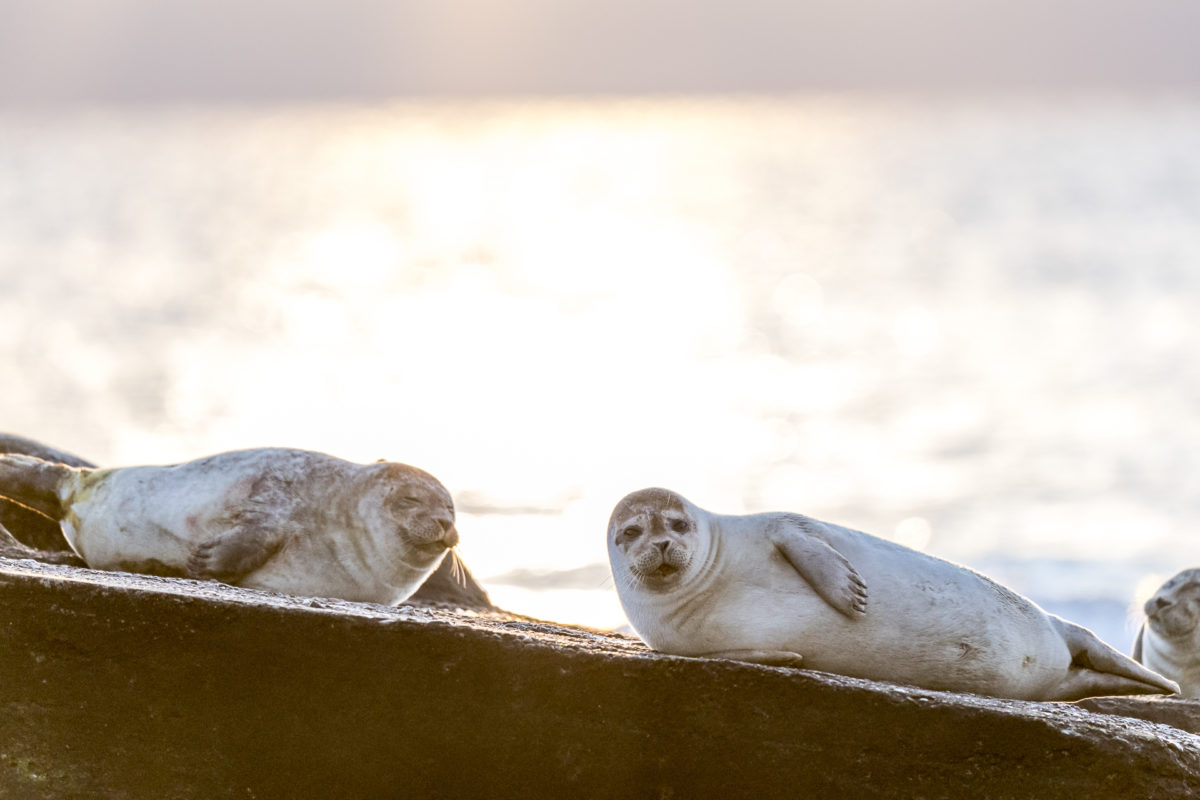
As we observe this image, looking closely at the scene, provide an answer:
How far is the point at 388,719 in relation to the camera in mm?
5531

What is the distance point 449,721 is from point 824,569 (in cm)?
144

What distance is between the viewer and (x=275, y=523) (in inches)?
284

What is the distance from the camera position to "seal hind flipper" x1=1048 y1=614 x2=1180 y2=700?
257 inches

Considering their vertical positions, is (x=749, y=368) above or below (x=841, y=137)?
below

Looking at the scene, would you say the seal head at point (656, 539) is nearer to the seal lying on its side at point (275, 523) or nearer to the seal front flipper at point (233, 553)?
the seal lying on its side at point (275, 523)

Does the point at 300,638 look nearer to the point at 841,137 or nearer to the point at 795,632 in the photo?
the point at 795,632

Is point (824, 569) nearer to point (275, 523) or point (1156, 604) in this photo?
point (275, 523)

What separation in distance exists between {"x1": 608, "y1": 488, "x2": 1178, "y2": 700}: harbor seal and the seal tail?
267 centimetres

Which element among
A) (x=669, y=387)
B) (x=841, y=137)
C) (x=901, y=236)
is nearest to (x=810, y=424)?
(x=669, y=387)

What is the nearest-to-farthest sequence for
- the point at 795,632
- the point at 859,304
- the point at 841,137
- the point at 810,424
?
the point at 795,632
the point at 810,424
the point at 859,304
the point at 841,137

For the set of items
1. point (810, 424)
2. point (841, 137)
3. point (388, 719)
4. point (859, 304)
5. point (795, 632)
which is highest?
point (841, 137)

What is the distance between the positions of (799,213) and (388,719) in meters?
69.1

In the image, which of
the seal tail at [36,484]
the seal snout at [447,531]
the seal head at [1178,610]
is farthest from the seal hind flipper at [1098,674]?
the seal tail at [36,484]

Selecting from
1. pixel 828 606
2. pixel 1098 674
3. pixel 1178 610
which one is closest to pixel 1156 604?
pixel 1178 610
